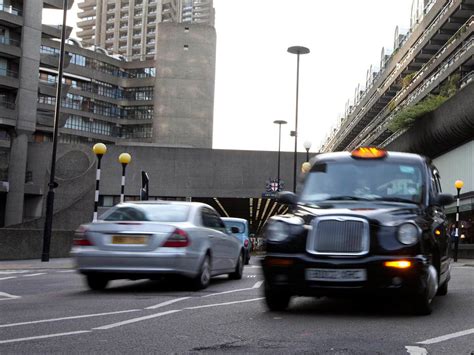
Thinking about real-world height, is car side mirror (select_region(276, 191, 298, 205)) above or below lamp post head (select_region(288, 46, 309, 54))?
below

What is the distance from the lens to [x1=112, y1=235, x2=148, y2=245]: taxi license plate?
9.48 m

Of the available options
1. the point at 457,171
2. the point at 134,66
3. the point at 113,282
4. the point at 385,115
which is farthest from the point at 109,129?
the point at 113,282

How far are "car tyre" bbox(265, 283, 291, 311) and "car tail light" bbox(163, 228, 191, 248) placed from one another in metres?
2.43

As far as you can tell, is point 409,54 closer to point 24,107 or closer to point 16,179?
point 24,107

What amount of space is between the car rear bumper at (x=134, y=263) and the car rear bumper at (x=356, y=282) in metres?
2.88

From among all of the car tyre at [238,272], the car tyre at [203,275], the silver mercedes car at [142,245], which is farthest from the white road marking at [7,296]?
the car tyre at [238,272]

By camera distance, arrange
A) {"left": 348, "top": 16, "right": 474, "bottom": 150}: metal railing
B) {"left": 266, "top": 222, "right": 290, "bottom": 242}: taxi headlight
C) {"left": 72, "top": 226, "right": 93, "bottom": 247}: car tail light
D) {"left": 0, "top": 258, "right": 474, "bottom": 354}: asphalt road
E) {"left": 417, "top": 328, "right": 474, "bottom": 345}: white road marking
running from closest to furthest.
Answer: {"left": 0, "top": 258, "right": 474, "bottom": 354}: asphalt road, {"left": 417, "top": 328, "right": 474, "bottom": 345}: white road marking, {"left": 266, "top": 222, "right": 290, "bottom": 242}: taxi headlight, {"left": 72, "top": 226, "right": 93, "bottom": 247}: car tail light, {"left": 348, "top": 16, "right": 474, "bottom": 150}: metal railing

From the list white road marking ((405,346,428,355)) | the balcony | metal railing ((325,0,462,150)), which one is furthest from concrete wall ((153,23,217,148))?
white road marking ((405,346,428,355))

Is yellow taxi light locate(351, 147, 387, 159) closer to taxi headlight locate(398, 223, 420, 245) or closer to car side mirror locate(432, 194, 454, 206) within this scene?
car side mirror locate(432, 194, 454, 206)

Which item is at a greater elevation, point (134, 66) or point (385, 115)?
point (134, 66)

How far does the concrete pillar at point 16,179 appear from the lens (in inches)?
2153

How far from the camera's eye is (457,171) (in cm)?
3434

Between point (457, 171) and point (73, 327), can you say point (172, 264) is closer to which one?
point (73, 327)

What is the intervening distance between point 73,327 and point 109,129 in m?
107
